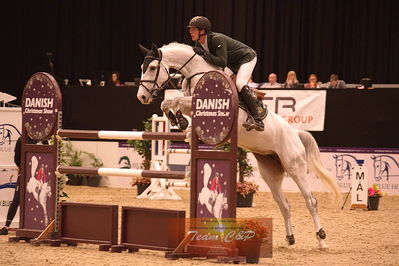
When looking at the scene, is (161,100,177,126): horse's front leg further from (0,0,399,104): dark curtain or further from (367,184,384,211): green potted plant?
(0,0,399,104): dark curtain

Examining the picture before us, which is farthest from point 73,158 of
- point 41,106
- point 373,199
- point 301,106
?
point 41,106

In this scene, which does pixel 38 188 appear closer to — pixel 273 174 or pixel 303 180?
pixel 273 174

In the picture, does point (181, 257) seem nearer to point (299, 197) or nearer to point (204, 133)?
point (204, 133)

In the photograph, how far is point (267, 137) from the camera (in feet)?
23.0

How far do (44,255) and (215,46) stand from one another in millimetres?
2290

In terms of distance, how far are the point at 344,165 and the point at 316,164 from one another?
5376 mm

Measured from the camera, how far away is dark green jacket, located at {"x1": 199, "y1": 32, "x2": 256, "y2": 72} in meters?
6.61

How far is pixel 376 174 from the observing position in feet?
41.9

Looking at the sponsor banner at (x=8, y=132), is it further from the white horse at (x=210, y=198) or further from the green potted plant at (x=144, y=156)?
the green potted plant at (x=144, y=156)

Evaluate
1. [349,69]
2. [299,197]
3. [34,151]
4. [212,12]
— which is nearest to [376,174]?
[299,197]

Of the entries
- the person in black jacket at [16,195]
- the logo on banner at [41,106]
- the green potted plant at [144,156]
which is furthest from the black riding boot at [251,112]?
the green potted plant at [144,156]

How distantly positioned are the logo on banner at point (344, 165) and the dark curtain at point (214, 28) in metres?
3.42

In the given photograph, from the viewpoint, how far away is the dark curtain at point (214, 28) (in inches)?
635

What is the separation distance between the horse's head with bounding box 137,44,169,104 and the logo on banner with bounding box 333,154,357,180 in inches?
268
